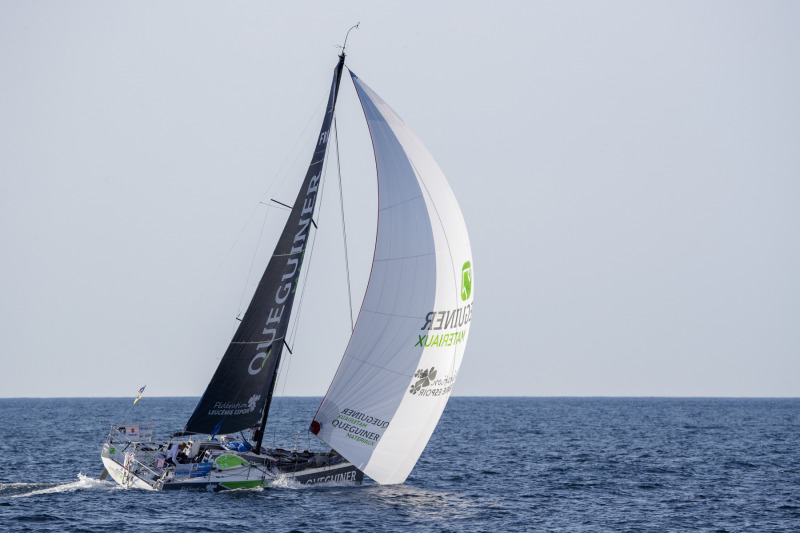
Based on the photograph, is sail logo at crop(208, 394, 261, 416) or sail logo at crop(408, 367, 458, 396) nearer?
sail logo at crop(408, 367, 458, 396)

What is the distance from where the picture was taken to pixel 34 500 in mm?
31016

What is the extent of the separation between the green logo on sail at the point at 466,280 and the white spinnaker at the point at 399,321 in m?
0.13

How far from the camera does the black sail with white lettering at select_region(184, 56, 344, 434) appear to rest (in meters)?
31.0

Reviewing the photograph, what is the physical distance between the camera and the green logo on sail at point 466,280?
29688 millimetres

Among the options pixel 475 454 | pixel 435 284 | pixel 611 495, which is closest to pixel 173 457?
pixel 435 284

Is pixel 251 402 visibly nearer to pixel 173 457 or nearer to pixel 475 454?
pixel 173 457

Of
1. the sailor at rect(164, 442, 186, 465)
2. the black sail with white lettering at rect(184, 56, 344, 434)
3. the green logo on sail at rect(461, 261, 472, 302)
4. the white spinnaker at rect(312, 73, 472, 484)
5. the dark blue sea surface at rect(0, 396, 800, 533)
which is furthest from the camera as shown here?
the black sail with white lettering at rect(184, 56, 344, 434)

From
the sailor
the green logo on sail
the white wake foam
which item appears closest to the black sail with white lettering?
the sailor

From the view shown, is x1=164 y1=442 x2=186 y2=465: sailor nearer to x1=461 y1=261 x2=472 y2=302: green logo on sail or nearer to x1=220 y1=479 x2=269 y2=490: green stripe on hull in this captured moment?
x1=220 y1=479 x2=269 y2=490: green stripe on hull

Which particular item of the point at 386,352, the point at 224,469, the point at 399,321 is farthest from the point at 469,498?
the point at 224,469

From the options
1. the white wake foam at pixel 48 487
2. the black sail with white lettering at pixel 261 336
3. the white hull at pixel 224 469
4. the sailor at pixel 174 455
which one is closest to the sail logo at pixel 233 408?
the black sail with white lettering at pixel 261 336

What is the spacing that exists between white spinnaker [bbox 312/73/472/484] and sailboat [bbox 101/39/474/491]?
0.10 feet

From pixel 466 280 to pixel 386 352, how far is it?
341cm

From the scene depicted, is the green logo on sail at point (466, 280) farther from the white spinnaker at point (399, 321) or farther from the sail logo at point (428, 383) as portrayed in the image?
the sail logo at point (428, 383)
